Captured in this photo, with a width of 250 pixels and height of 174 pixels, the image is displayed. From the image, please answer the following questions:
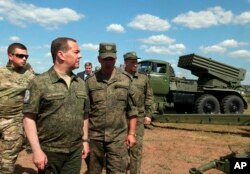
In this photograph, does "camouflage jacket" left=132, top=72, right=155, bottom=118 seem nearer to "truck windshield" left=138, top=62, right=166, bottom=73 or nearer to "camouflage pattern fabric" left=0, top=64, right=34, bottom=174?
"camouflage pattern fabric" left=0, top=64, right=34, bottom=174

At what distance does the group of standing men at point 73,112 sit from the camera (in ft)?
11.1

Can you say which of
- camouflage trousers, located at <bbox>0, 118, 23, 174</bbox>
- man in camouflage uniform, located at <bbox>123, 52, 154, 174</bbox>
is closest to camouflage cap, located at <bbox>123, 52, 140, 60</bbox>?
man in camouflage uniform, located at <bbox>123, 52, 154, 174</bbox>

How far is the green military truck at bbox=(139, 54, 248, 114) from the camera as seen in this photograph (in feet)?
47.3

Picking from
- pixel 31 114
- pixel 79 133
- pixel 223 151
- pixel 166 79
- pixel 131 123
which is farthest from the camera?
pixel 166 79

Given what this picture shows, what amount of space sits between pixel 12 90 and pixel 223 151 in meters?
5.31

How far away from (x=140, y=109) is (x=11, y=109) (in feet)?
6.30

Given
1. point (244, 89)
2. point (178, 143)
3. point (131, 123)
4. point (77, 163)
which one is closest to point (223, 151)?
point (178, 143)

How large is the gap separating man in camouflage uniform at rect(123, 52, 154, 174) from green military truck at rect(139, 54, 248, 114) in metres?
7.67

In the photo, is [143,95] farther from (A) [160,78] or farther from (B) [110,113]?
(A) [160,78]

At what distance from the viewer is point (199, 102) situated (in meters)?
15.1

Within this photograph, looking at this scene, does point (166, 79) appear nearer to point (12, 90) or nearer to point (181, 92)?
point (181, 92)

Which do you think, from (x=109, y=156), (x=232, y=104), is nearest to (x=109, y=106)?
(x=109, y=156)

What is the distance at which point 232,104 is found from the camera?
15742mm

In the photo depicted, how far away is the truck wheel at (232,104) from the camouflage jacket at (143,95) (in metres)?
9.72
